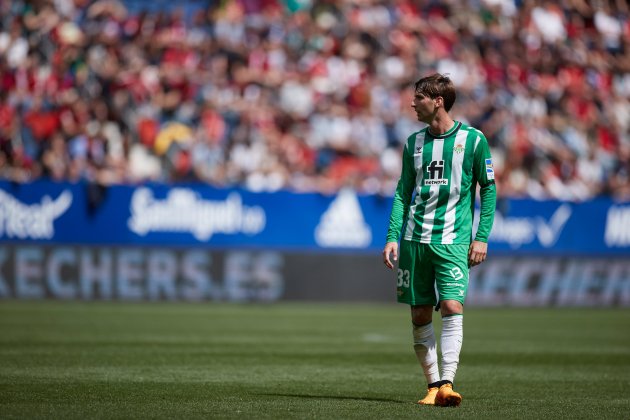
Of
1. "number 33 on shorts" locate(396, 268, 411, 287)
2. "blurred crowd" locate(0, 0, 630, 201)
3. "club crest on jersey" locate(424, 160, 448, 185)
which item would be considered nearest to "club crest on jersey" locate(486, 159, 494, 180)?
"club crest on jersey" locate(424, 160, 448, 185)

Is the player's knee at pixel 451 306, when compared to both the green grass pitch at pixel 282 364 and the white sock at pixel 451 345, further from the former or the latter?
the green grass pitch at pixel 282 364

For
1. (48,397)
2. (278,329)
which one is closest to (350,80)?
(278,329)

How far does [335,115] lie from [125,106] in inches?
162

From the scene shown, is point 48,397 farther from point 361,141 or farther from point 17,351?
point 361,141

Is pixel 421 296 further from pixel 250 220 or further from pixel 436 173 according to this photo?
pixel 250 220

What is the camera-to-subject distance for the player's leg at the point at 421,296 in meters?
8.10

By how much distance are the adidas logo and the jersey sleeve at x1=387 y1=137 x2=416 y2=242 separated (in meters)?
11.7

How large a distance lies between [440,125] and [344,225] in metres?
12.1

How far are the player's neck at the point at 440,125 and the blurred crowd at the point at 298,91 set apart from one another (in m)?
12.1

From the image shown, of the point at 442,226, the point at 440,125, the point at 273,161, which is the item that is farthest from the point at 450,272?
the point at 273,161

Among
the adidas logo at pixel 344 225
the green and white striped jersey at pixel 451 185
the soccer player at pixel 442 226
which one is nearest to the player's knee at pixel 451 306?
the soccer player at pixel 442 226

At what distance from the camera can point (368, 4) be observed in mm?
25375

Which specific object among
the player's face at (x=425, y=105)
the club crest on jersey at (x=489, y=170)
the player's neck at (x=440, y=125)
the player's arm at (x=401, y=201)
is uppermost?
the player's face at (x=425, y=105)

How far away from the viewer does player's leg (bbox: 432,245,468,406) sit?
26.1ft
